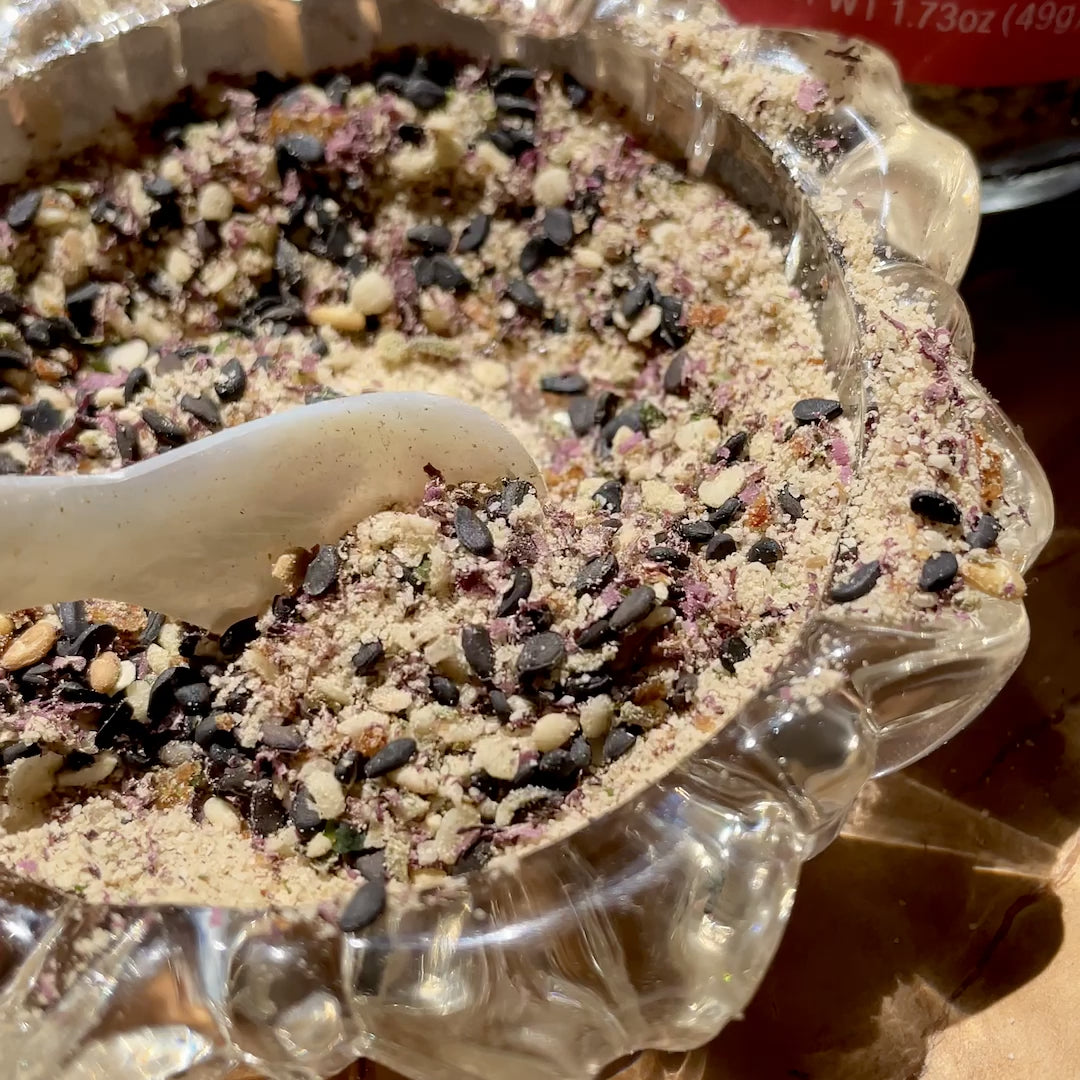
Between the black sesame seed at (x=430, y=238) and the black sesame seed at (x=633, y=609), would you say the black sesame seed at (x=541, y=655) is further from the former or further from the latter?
the black sesame seed at (x=430, y=238)

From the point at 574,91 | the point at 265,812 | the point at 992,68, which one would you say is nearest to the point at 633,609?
the point at 265,812

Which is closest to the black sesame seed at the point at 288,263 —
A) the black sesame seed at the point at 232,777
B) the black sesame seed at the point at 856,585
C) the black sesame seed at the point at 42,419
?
the black sesame seed at the point at 42,419

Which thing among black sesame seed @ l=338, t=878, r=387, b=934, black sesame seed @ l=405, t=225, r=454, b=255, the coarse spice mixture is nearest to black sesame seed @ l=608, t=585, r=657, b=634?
the coarse spice mixture

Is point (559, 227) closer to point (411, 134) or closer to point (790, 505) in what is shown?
point (411, 134)

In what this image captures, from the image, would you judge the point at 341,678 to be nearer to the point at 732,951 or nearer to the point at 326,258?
the point at 732,951

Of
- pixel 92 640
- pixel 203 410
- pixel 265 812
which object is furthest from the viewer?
pixel 203 410

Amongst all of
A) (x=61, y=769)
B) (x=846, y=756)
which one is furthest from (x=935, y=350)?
(x=61, y=769)
